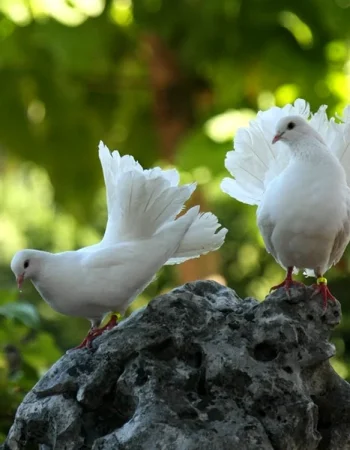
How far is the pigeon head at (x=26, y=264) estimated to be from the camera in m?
1.38

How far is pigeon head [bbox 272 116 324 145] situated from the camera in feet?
4.73

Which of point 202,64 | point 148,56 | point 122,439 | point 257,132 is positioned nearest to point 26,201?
point 148,56

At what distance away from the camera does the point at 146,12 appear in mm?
2730

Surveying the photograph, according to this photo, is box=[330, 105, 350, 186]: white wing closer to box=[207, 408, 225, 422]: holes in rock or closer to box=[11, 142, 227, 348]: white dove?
box=[11, 142, 227, 348]: white dove

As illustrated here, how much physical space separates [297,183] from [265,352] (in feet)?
0.92

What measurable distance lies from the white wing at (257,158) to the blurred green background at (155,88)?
0.70 m

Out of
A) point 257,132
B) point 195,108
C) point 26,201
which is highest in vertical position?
point 257,132

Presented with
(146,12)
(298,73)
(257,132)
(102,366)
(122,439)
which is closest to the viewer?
(122,439)

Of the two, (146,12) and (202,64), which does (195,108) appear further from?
(146,12)

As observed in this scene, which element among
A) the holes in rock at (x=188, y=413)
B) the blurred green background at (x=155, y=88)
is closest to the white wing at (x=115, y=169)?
the holes in rock at (x=188, y=413)

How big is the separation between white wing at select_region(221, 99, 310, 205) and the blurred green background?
0.70 metres

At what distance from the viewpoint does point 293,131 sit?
4.73 ft

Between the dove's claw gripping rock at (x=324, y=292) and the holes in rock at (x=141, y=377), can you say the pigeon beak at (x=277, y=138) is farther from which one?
the holes in rock at (x=141, y=377)

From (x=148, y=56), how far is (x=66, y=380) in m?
2.14
